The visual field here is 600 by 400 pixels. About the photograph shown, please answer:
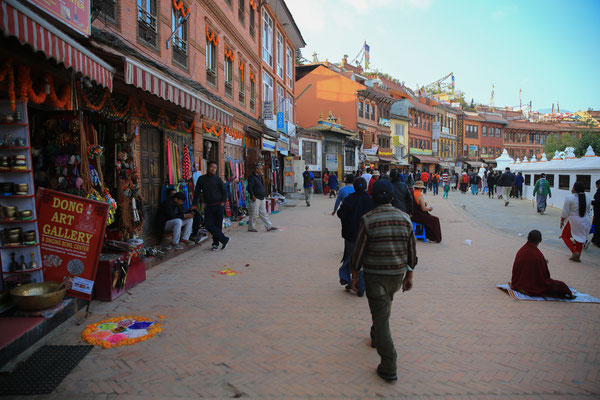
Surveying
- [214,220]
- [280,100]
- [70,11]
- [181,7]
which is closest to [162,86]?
[70,11]

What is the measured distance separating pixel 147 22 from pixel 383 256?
837cm

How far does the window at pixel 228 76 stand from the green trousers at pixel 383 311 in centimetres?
1262

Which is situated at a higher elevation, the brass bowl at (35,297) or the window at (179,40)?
the window at (179,40)

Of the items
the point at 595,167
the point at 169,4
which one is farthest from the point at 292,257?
the point at 595,167

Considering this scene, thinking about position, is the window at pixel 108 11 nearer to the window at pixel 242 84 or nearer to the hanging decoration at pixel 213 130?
the hanging decoration at pixel 213 130

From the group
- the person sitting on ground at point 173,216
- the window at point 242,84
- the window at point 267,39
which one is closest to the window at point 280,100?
the window at point 267,39

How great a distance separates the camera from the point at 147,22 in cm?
944

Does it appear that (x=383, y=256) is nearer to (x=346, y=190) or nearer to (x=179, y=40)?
(x=346, y=190)

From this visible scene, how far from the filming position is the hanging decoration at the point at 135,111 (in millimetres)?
6316

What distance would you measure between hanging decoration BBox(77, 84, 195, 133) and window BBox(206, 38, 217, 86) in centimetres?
287

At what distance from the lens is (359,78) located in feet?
147

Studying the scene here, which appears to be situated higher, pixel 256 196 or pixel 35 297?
pixel 256 196

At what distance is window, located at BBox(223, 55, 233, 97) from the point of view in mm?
15086

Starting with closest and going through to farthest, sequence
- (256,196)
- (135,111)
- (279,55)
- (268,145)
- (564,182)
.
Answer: (135,111)
(256,196)
(564,182)
(268,145)
(279,55)
